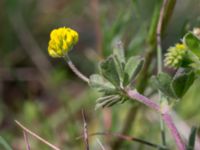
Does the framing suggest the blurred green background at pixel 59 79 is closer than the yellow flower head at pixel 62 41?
No

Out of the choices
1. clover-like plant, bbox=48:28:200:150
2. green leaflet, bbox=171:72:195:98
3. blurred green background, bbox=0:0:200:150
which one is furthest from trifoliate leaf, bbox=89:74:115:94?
blurred green background, bbox=0:0:200:150

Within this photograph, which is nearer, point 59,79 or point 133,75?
point 133,75

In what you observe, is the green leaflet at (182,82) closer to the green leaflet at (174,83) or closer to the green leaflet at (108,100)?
the green leaflet at (174,83)

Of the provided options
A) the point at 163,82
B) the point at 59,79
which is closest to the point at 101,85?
→ the point at 163,82

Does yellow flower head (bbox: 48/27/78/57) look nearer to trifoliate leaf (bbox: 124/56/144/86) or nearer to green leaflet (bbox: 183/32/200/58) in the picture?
trifoliate leaf (bbox: 124/56/144/86)

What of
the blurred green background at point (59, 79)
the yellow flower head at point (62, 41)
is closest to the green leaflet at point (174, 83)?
the yellow flower head at point (62, 41)

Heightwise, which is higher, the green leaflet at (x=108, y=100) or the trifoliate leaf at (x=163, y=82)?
the trifoliate leaf at (x=163, y=82)

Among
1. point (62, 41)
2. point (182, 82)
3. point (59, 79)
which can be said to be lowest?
point (59, 79)

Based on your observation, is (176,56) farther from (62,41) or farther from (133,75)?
(62,41)
